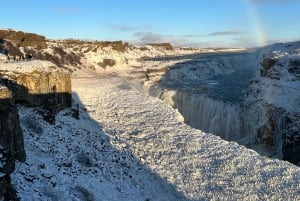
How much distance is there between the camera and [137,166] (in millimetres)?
18078

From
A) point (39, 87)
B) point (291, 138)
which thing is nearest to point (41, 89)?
point (39, 87)

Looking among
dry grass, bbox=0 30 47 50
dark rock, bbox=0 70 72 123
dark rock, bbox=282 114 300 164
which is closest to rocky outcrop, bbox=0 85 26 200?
dark rock, bbox=0 70 72 123

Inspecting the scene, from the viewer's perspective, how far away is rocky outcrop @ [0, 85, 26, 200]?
37.2 feet

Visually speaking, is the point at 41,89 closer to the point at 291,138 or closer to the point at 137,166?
the point at 137,166

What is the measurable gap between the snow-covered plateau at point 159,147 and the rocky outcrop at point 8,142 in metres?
0.61

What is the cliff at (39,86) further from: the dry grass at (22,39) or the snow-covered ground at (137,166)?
the dry grass at (22,39)

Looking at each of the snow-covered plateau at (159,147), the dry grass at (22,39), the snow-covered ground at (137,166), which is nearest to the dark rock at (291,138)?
the snow-covered plateau at (159,147)

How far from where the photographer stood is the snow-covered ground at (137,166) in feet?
Answer: 47.1

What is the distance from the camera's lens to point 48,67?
22.4m

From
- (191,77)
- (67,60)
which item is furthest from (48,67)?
(191,77)

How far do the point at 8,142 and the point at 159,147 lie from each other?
875 cm

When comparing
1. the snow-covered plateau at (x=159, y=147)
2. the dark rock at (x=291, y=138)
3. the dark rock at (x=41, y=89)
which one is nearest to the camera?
the snow-covered plateau at (x=159, y=147)

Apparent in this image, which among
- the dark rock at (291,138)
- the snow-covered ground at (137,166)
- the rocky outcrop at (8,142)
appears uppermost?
the rocky outcrop at (8,142)

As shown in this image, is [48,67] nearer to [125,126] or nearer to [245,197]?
[125,126]
